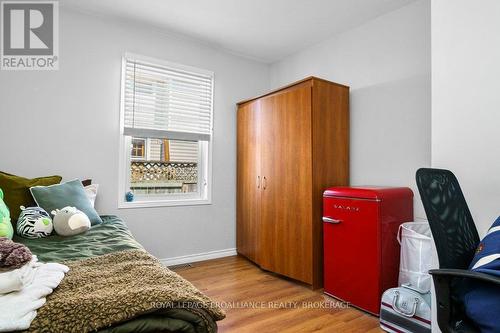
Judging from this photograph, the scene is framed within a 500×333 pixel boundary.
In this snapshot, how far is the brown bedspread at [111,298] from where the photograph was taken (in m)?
0.79

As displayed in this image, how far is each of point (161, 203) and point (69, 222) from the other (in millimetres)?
1181

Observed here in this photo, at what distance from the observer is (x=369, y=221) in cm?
213

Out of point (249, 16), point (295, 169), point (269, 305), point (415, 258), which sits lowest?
point (269, 305)

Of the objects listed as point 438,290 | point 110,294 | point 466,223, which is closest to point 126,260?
point 110,294

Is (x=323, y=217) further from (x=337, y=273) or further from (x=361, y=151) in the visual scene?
(x=361, y=151)

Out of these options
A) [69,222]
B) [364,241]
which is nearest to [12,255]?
[69,222]

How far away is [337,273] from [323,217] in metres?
0.48

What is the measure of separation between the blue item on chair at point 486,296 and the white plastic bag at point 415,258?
952 mm

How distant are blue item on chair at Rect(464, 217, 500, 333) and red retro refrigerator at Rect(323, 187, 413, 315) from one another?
41.7 inches

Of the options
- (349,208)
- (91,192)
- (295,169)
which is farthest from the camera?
(295,169)

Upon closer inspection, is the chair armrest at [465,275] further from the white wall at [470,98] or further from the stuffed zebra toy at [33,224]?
the stuffed zebra toy at [33,224]

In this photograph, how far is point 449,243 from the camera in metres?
1.08

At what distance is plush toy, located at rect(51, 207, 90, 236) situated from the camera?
193cm

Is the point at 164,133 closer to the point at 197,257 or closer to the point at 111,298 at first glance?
the point at 197,257
